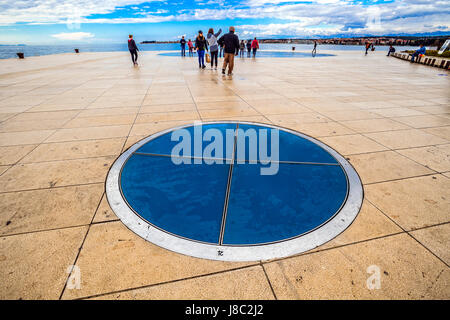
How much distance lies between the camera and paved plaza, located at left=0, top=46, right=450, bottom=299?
2.06 m

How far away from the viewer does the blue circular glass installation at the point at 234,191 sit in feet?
8.52

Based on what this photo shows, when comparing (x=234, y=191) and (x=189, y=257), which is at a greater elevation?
(x=234, y=191)

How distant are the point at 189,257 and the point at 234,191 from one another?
1112 millimetres

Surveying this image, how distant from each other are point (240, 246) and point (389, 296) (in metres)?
1.34

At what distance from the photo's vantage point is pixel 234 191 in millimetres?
3146

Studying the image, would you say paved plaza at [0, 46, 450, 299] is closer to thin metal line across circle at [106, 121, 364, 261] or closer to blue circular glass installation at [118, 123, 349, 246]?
thin metal line across circle at [106, 121, 364, 261]

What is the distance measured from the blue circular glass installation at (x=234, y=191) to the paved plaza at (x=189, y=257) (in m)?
0.30

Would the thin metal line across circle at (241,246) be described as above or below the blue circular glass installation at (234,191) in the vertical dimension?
below

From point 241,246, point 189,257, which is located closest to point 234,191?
point 241,246

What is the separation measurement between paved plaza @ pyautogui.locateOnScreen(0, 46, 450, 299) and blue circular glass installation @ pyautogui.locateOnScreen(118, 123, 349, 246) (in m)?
0.30

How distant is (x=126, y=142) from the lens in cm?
474

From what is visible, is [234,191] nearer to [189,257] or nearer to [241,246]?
[241,246]

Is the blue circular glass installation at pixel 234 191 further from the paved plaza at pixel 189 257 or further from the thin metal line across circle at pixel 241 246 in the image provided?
the paved plaza at pixel 189 257

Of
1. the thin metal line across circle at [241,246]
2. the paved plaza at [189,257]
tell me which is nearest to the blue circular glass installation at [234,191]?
the thin metal line across circle at [241,246]
